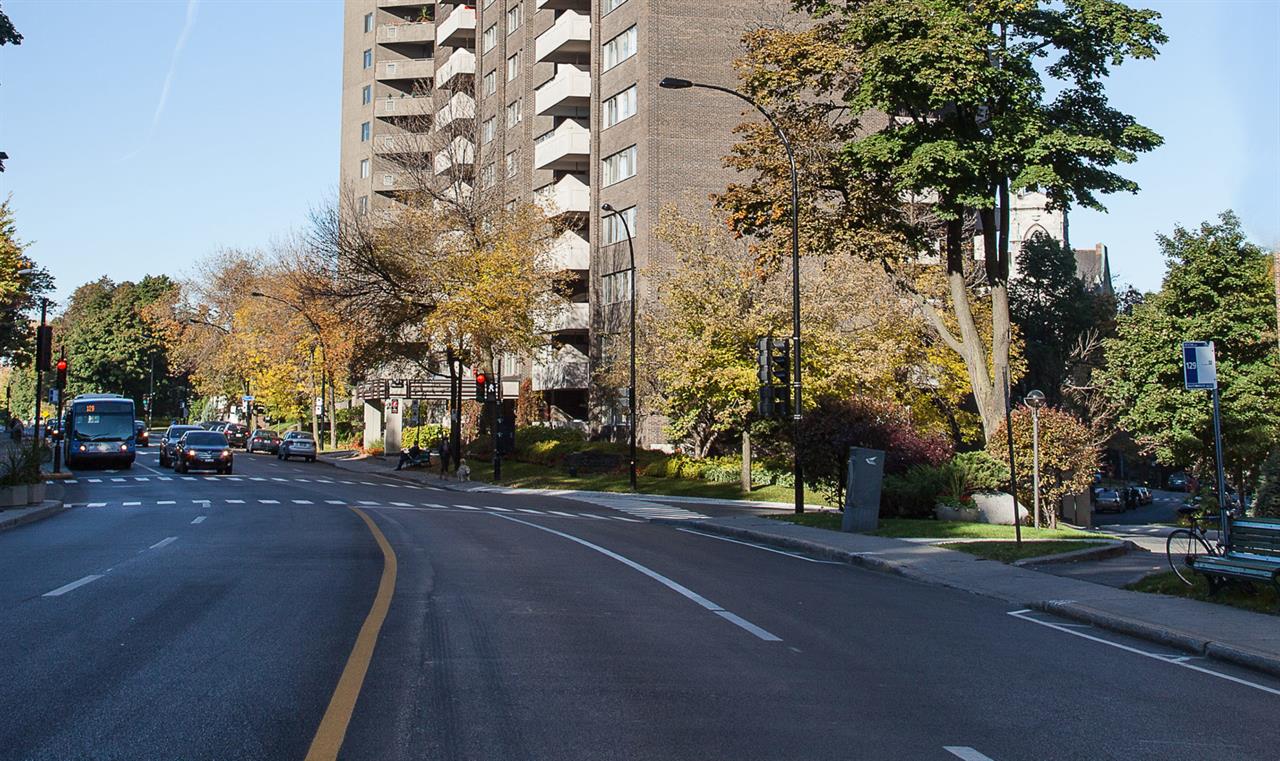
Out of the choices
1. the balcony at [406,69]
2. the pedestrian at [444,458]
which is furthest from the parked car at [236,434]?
the pedestrian at [444,458]

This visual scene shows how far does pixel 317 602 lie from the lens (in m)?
11.1

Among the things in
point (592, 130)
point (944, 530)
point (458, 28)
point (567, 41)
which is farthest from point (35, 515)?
point (458, 28)

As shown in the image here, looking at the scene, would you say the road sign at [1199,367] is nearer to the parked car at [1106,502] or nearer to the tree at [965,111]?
the tree at [965,111]

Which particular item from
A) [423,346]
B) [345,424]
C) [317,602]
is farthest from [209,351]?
[317,602]

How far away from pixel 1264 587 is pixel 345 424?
80308 millimetres

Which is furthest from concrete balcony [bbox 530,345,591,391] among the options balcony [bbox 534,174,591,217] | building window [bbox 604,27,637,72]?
building window [bbox 604,27,637,72]

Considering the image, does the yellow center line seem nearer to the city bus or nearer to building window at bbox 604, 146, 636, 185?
building window at bbox 604, 146, 636, 185

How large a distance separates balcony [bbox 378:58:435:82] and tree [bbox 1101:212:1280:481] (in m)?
56.1

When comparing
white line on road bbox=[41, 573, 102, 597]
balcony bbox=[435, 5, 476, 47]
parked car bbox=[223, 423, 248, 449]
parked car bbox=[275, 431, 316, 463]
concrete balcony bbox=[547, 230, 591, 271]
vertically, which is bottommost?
white line on road bbox=[41, 573, 102, 597]

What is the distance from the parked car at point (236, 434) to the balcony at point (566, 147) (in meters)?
38.0

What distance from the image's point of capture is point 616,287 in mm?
54250

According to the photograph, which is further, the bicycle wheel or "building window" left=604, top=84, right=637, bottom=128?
"building window" left=604, top=84, right=637, bottom=128

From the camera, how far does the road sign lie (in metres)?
14.0

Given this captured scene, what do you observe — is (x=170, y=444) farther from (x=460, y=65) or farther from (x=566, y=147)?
(x=460, y=65)
